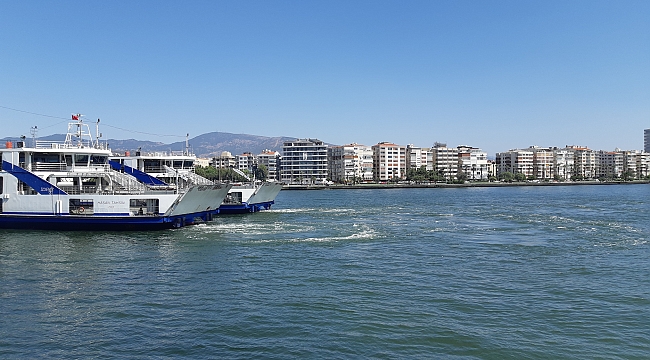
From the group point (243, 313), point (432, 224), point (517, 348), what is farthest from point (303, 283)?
point (432, 224)

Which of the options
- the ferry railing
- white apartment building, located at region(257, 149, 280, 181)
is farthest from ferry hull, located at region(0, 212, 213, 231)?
white apartment building, located at region(257, 149, 280, 181)

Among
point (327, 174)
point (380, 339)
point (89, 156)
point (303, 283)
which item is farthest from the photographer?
point (327, 174)

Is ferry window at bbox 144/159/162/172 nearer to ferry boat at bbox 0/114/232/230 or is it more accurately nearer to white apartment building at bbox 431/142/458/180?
ferry boat at bbox 0/114/232/230

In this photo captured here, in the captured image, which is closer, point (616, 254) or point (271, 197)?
point (616, 254)

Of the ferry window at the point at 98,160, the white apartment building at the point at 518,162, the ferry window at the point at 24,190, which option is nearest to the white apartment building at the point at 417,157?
the white apartment building at the point at 518,162

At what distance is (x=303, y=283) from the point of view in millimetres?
18469

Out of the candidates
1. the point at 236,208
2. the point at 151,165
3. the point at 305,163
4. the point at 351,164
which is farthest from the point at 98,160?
the point at 351,164

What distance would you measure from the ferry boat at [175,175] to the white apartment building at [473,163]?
423 feet

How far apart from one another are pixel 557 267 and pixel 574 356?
9.94 m

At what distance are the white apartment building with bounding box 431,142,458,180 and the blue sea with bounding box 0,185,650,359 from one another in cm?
13866

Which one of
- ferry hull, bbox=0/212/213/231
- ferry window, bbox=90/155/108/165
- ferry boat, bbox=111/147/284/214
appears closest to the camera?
ferry hull, bbox=0/212/213/231

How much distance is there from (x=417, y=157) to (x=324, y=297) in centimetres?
15214

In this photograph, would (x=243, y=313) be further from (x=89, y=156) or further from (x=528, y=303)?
(x=89, y=156)

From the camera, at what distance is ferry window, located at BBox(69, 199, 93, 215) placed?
1271 inches
